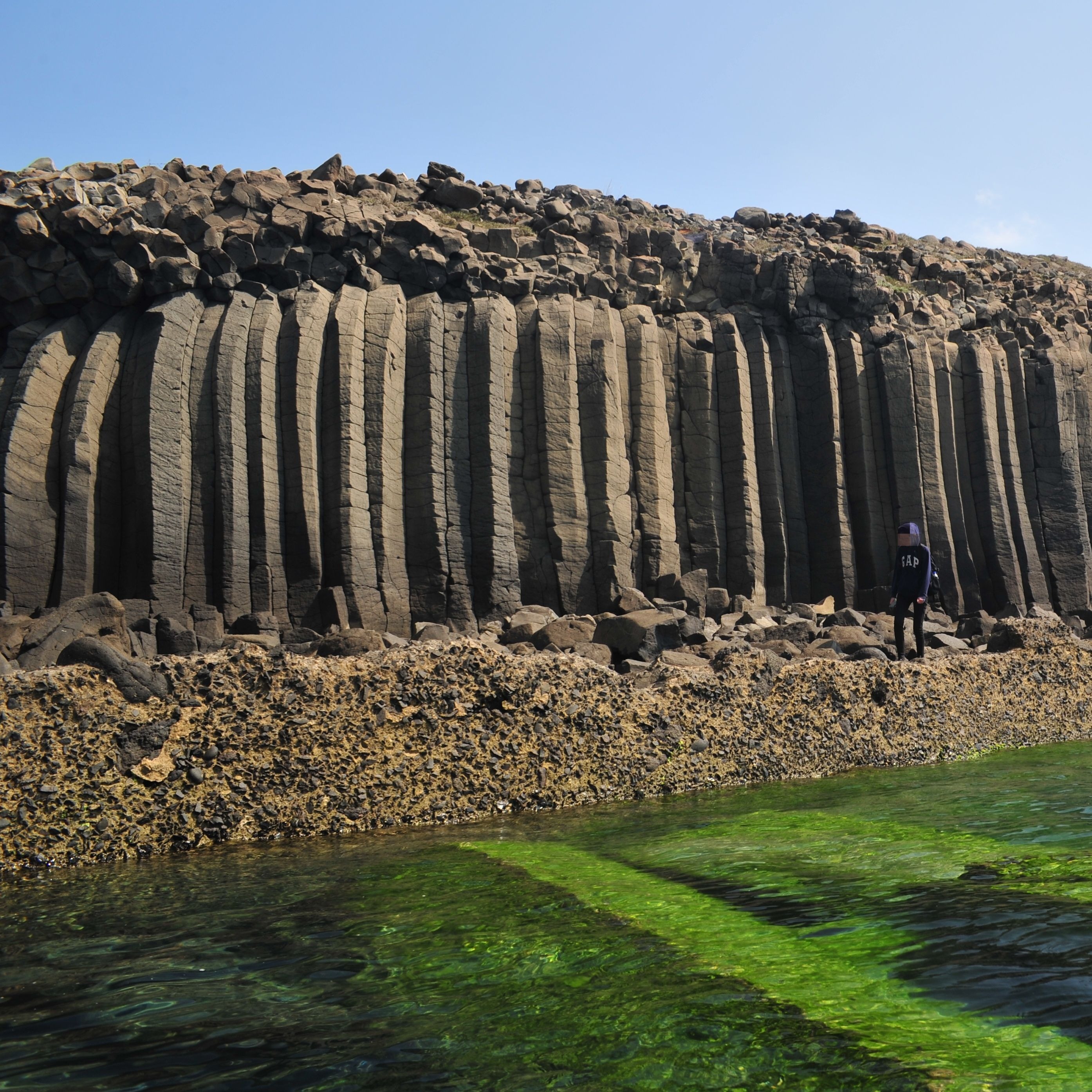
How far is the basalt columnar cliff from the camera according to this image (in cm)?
1398

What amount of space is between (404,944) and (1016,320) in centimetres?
2109

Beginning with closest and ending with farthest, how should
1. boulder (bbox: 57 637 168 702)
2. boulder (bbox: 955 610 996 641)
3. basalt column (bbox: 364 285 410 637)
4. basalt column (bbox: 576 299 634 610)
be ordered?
boulder (bbox: 57 637 168 702), boulder (bbox: 955 610 996 641), basalt column (bbox: 364 285 410 637), basalt column (bbox: 576 299 634 610)

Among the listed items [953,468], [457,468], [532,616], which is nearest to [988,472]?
[953,468]

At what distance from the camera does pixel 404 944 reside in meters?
3.04

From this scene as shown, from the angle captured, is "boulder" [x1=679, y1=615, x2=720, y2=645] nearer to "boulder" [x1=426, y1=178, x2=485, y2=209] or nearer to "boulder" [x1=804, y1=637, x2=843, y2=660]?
"boulder" [x1=804, y1=637, x2=843, y2=660]

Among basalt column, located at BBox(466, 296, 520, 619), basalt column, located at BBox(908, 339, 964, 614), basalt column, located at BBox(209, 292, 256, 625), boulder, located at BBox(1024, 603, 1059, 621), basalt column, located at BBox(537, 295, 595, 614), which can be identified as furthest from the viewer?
basalt column, located at BBox(908, 339, 964, 614)

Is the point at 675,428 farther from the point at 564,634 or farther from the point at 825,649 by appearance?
the point at 825,649

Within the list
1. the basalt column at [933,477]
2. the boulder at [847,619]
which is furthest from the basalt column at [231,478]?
Answer: the basalt column at [933,477]

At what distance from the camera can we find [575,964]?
2.80 meters

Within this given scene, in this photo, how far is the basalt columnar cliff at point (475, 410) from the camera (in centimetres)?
1398

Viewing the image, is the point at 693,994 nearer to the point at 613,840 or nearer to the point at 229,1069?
the point at 229,1069

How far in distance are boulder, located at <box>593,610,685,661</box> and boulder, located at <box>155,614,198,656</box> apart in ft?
14.4

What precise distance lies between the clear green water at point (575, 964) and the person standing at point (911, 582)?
507cm

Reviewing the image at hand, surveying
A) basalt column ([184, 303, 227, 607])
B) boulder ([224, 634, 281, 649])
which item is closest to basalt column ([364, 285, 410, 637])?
basalt column ([184, 303, 227, 607])
